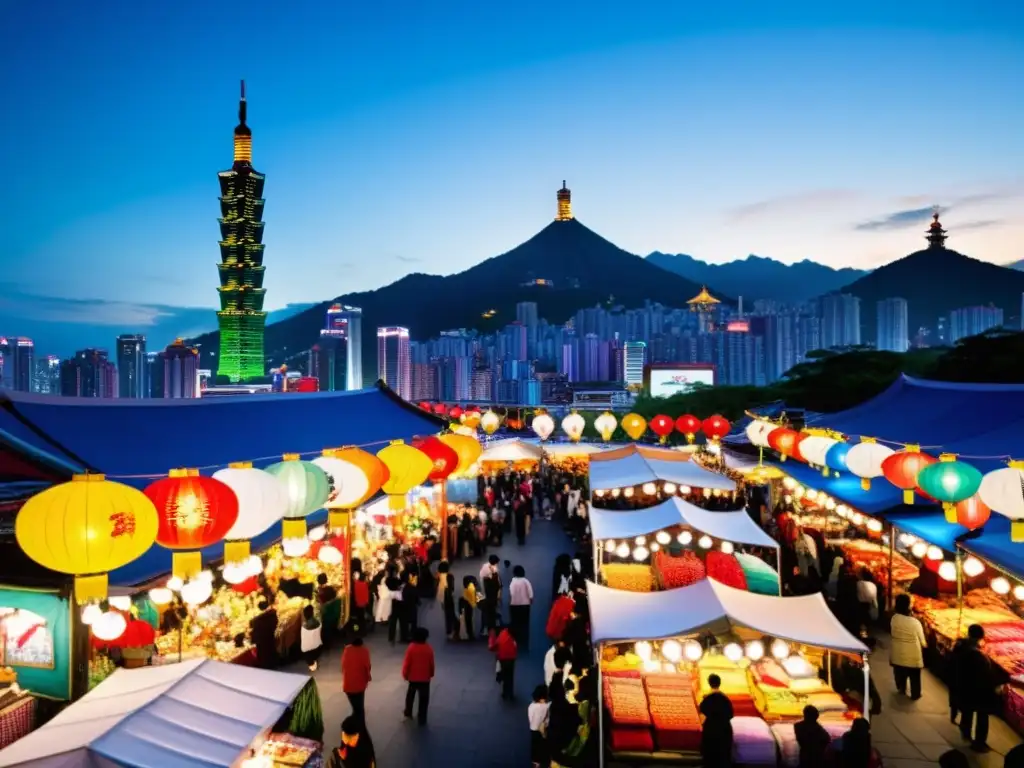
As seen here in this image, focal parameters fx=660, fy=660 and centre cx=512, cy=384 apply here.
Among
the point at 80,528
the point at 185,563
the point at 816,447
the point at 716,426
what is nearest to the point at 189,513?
the point at 185,563

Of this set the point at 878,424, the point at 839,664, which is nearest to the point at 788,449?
the point at 878,424

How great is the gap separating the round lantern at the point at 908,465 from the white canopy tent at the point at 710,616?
2214mm

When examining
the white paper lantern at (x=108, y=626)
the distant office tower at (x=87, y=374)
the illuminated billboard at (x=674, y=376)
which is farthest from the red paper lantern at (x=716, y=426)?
the distant office tower at (x=87, y=374)

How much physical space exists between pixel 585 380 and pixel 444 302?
8281 cm

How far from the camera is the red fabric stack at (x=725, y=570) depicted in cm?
923

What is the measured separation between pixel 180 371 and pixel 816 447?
10544cm

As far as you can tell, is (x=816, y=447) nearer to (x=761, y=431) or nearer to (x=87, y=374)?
(x=761, y=431)

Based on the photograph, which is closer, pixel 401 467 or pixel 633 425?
pixel 401 467

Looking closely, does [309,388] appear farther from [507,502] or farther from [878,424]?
[878,424]

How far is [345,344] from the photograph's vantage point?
13338 centimetres

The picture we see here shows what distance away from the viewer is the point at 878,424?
Answer: 13.2 meters

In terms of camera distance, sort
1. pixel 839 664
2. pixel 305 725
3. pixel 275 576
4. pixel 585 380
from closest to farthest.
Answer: pixel 305 725 → pixel 839 664 → pixel 275 576 → pixel 585 380

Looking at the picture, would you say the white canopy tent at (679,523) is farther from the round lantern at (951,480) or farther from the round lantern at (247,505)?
the round lantern at (247,505)

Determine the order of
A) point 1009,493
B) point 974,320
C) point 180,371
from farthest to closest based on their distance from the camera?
point 180,371, point 974,320, point 1009,493
